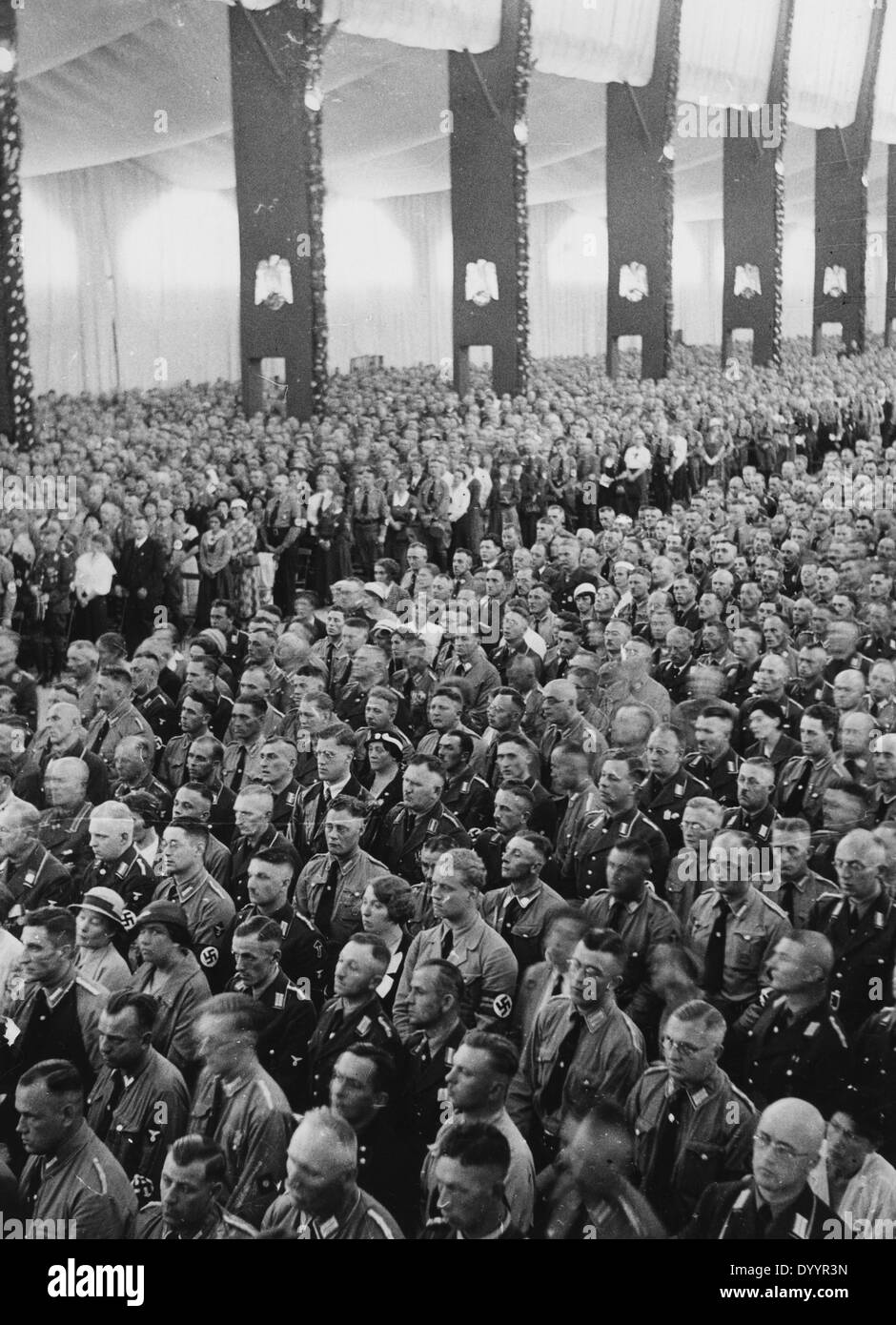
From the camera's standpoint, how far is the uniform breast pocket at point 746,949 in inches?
199

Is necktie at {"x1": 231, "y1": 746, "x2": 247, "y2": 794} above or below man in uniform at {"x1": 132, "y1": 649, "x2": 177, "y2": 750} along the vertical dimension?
below

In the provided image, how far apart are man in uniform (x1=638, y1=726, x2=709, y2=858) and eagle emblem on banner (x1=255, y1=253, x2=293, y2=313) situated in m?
12.2

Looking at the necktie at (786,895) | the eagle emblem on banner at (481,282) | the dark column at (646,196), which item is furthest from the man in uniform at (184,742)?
the dark column at (646,196)

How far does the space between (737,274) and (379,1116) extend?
72.0ft

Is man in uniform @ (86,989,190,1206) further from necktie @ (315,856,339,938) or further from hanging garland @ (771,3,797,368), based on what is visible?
hanging garland @ (771,3,797,368)

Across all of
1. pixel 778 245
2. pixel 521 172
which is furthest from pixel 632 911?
pixel 778 245

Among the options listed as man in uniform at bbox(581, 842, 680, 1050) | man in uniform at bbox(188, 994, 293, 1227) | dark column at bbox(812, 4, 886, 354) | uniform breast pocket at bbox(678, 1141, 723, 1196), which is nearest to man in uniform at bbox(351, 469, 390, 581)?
man in uniform at bbox(581, 842, 680, 1050)

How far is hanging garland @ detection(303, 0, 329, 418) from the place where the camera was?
16516 mm

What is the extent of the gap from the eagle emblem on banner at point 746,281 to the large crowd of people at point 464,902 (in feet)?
45.4

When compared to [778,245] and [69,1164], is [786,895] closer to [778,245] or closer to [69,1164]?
[69,1164]

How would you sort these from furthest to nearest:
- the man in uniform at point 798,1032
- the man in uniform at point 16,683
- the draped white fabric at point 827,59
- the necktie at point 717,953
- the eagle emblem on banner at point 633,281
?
the eagle emblem on banner at point 633,281 → the draped white fabric at point 827,59 → the man in uniform at point 16,683 → the necktie at point 717,953 → the man in uniform at point 798,1032

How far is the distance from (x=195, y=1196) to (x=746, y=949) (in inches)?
79.7

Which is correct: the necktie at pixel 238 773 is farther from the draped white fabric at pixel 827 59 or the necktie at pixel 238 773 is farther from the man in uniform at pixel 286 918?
the draped white fabric at pixel 827 59
